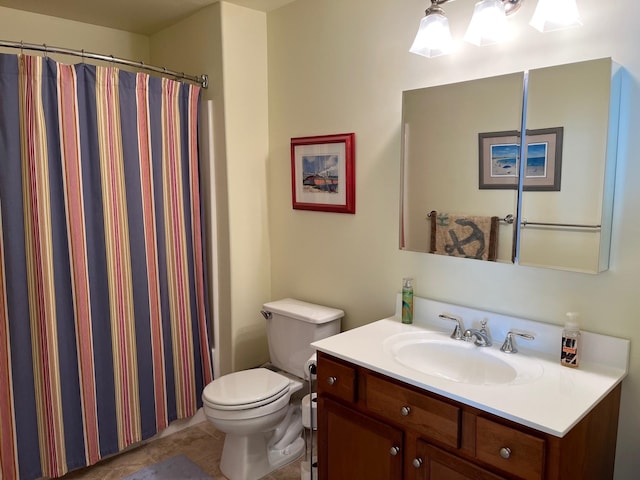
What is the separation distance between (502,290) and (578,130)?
645 mm

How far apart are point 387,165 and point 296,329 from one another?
3.12 feet

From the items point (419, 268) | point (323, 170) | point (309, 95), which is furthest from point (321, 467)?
point (309, 95)

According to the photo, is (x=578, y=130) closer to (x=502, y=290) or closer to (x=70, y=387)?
(x=502, y=290)

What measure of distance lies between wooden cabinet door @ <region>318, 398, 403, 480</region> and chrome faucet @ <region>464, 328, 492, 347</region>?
468mm

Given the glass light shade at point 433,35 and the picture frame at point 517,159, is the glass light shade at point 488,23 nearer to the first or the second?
the glass light shade at point 433,35

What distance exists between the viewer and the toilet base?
229 cm

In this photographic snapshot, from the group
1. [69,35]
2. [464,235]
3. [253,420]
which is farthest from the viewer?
[69,35]

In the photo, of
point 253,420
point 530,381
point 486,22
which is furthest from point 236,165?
point 530,381

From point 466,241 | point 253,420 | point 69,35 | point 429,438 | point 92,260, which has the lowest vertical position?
point 253,420

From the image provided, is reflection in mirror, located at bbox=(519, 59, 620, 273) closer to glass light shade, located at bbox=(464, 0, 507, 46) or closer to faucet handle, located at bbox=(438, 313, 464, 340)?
glass light shade, located at bbox=(464, 0, 507, 46)

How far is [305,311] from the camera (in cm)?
246

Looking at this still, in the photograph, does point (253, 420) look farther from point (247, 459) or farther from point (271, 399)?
point (247, 459)

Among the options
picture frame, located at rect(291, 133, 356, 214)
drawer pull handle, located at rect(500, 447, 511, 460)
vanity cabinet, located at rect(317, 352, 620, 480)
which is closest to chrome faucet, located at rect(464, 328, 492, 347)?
vanity cabinet, located at rect(317, 352, 620, 480)

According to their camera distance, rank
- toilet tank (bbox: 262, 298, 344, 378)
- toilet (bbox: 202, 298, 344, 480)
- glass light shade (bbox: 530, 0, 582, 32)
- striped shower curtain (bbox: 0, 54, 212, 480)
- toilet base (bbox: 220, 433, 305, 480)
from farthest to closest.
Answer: toilet tank (bbox: 262, 298, 344, 378) < toilet base (bbox: 220, 433, 305, 480) < toilet (bbox: 202, 298, 344, 480) < striped shower curtain (bbox: 0, 54, 212, 480) < glass light shade (bbox: 530, 0, 582, 32)
